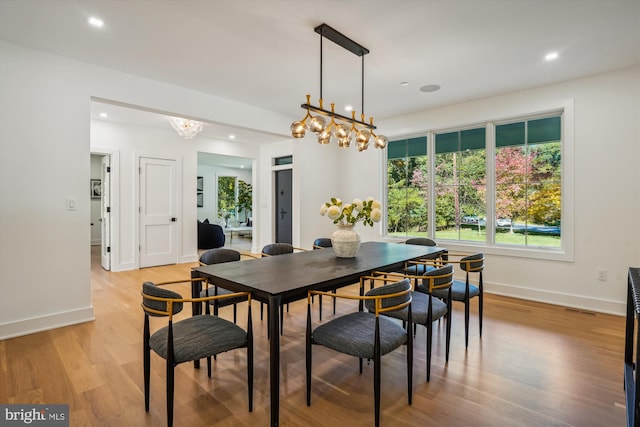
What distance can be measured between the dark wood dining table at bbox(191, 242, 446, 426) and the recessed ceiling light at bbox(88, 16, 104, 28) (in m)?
2.14

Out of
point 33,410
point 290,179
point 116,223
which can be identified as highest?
point 290,179

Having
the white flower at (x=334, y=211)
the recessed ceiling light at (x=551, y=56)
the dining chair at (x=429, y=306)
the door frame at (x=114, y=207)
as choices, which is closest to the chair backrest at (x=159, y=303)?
the dining chair at (x=429, y=306)

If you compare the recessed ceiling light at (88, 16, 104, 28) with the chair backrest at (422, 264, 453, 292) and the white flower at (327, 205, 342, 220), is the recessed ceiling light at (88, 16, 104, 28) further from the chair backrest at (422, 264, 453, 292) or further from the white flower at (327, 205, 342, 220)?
the chair backrest at (422, 264, 453, 292)

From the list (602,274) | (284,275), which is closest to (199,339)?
(284,275)

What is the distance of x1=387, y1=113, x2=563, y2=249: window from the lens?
159 inches

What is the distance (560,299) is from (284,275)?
11.9 ft

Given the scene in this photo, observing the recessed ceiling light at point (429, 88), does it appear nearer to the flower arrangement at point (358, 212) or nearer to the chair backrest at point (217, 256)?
the flower arrangement at point (358, 212)

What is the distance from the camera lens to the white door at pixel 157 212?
5.90 m

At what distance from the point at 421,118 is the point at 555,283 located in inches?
114

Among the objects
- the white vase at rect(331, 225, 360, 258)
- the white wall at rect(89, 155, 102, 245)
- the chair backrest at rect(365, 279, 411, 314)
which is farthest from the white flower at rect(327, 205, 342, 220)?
the white wall at rect(89, 155, 102, 245)

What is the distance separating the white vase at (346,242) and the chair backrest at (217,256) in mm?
968

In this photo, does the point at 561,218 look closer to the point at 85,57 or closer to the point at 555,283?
the point at 555,283

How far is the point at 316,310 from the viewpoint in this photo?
3633 millimetres

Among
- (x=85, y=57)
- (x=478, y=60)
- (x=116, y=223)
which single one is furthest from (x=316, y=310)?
(x=116, y=223)
